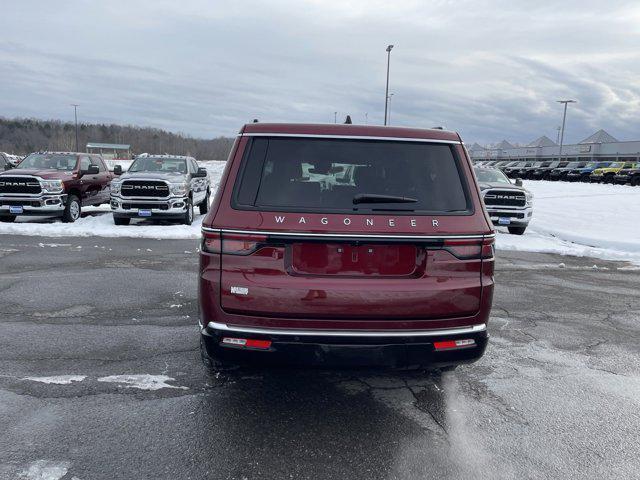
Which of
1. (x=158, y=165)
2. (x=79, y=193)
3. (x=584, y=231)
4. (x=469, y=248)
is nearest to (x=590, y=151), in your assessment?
(x=584, y=231)

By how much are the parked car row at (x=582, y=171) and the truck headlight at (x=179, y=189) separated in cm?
3270

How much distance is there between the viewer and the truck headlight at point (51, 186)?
13.1 m

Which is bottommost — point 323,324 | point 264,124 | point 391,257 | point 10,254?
point 10,254

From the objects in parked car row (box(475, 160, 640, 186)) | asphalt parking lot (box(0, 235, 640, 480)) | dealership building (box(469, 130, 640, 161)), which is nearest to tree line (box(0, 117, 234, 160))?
dealership building (box(469, 130, 640, 161))

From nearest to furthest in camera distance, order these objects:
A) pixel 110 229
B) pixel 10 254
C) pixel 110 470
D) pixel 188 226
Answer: pixel 110 470 < pixel 10 254 < pixel 110 229 < pixel 188 226

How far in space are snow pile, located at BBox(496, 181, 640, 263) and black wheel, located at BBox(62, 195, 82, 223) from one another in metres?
11.0

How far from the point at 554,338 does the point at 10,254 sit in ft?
29.3

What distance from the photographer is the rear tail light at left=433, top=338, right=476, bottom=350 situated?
319 centimetres

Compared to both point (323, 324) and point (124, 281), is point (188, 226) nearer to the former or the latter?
point (124, 281)

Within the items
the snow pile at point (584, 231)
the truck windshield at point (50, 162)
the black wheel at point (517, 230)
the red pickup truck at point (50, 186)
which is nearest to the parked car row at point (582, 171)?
the snow pile at point (584, 231)

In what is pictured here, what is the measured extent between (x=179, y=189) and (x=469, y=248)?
11164 millimetres

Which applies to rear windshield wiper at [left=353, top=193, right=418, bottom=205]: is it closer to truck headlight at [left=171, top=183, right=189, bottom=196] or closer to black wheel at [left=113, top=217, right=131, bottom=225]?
truck headlight at [left=171, top=183, right=189, bottom=196]

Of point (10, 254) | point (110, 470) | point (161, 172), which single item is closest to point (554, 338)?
point (110, 470)

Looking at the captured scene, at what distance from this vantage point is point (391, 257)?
3154 millimetres
